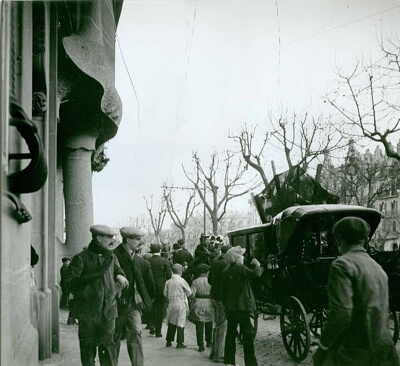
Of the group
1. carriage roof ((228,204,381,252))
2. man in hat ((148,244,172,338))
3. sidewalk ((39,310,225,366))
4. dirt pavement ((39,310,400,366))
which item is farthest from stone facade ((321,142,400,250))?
sidewalk ((39,310,225,366))

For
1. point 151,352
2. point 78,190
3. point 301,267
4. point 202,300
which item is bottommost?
point 151,352

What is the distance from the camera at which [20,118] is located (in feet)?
11.0

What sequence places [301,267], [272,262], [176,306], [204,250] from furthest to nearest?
1. [204,250]
2. [272,262]
3. [176,306]
4. [301,267]

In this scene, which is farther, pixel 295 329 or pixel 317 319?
pixel 295 329

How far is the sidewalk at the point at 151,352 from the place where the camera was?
601cm

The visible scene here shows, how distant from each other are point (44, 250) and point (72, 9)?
3.01 meters

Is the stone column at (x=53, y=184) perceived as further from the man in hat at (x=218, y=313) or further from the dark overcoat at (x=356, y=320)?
the dark overcoat at (x=356, y=320)

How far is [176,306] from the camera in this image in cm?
900

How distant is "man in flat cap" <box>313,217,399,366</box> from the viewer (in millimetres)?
3477

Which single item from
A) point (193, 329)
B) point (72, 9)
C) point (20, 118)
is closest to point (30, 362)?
point (20, 118)

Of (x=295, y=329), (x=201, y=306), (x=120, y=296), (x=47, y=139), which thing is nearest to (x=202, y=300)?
(x=201, y=306)

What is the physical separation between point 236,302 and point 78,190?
2.62 m

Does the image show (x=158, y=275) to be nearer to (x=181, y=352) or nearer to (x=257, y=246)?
(x=181, y=352)

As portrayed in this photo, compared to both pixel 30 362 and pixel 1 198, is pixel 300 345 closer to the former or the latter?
pixel 30 362
